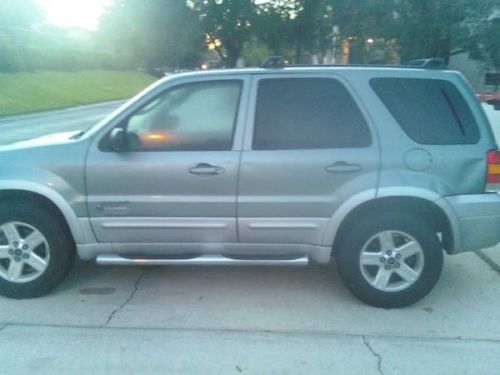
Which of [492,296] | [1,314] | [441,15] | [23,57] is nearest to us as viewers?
[1,314]

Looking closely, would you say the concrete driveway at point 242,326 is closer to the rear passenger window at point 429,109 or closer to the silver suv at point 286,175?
the silver suv at point 286,175

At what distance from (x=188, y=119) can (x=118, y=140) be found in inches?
22.4

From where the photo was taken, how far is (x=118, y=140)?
150 inches

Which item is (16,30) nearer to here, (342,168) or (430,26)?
(430,26)

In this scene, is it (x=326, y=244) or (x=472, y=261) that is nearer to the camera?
(x=326, y=244)

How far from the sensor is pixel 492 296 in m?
4.21

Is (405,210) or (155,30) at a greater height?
(155,30)

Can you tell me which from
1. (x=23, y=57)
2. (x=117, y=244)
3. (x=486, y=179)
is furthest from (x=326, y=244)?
(x=23, y=57)

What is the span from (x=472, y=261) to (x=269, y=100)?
275 centimetres

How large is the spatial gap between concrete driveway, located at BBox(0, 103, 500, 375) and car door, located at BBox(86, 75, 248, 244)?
1.90 feet

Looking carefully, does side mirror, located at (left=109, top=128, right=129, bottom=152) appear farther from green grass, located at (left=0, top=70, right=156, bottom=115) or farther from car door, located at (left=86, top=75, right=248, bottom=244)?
green grass, located at (left=0, top=70, right=156, bottom=115)

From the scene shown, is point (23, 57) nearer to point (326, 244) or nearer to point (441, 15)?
point (441, 15)

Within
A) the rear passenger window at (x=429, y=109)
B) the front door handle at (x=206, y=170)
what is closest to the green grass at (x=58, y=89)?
the front door handle at (x=206, y=170)

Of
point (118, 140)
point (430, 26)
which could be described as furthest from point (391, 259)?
point (430, 26)
